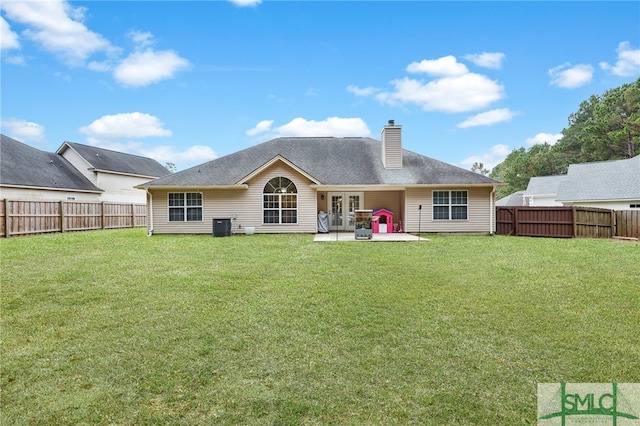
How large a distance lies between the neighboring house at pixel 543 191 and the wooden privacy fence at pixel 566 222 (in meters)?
16.4

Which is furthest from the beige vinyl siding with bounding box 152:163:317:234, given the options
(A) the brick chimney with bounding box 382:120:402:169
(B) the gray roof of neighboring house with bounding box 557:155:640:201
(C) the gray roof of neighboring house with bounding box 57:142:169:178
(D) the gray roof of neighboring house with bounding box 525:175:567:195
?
(D) the gray roof of neighboring house with bounding box 525:175:567:195

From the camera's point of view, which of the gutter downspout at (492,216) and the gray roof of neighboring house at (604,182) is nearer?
the gutter downspout at (492,216)

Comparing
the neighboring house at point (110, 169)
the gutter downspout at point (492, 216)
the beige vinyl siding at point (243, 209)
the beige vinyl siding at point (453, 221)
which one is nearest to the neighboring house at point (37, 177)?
the neighboring house at point (110, 169)

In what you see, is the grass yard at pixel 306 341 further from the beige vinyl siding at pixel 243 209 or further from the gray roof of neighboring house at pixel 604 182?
the gray roof of neighboring house at pixel 604 182

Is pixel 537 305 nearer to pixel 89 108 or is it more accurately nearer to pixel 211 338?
pixel 211 338

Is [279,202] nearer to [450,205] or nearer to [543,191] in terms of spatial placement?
[450,205]

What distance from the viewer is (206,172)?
16.8m

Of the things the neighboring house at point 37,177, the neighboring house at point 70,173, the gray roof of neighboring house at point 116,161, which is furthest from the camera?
the gray roof of neighboring house at point 116,161

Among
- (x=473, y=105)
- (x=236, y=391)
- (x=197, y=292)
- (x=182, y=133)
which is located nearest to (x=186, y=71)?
(x=182, y=133)

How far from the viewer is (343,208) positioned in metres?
18.0

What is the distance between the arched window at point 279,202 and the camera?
16141 millimetres

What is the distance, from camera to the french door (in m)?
17.8

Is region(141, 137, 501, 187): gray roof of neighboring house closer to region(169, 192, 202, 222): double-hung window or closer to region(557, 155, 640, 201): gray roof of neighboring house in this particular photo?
region(169, 192, 202, 222): double-hung window

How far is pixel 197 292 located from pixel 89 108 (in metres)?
21.7
